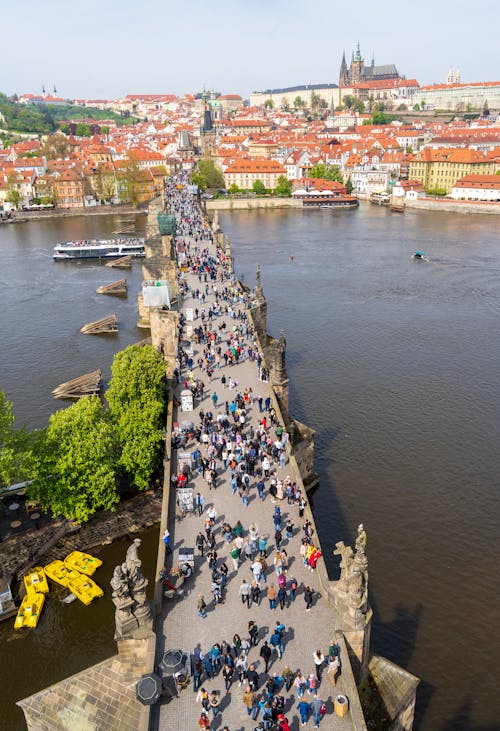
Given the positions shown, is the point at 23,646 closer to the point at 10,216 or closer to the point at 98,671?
the point at 98,671

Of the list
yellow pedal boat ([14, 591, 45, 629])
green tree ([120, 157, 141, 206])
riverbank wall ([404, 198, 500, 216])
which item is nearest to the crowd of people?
yellow pedal boat ([14, 591, 45, 629])

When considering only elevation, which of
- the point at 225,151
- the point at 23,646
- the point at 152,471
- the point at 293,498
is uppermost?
the point at 225,151

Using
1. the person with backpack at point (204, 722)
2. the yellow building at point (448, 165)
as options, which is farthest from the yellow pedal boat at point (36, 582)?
Result: the yellow building at point (448, 165)

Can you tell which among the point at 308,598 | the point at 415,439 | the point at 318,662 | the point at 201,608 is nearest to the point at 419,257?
the point at 415,439

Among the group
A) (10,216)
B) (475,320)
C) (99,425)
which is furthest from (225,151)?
(99,425)

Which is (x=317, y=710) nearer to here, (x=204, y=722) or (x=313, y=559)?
(x=204, y=722)

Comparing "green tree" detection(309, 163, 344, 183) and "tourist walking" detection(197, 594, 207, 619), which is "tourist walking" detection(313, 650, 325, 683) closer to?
"tourist walking" detection(197, 594, 207, 619)
